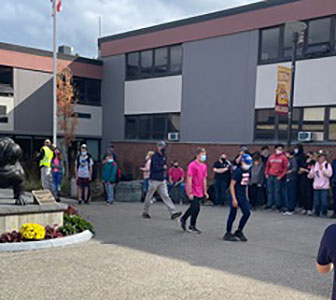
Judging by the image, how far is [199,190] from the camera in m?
8.71

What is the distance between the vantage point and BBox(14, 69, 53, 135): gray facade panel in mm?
19984

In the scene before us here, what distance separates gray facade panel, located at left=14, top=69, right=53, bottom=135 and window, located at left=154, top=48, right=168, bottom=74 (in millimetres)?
5610

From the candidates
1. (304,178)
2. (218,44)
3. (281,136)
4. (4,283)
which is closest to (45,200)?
A: (4,283)

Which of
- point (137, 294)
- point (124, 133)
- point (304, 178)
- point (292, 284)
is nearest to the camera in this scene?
point (137, 294)

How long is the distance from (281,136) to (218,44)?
527cm

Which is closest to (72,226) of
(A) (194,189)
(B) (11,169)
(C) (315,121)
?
(B) (11,169)

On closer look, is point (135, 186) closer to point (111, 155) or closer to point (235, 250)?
point (111, 155)

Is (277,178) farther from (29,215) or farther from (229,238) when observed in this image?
(29,215)

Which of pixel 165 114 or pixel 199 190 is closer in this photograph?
pixel 199 190

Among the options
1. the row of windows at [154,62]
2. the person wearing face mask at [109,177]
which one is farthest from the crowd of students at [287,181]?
the row of windows at [154,62]

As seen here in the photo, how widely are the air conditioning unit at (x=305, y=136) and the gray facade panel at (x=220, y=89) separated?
245cm

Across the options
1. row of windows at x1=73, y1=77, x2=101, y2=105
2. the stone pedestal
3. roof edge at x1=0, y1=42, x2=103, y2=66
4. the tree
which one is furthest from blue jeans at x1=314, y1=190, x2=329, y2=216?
roof edge at x1=0, y1=42, x2=103, y2=66

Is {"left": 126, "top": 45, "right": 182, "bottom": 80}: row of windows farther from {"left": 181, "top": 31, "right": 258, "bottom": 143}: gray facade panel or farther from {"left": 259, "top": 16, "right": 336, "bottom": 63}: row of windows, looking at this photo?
{"left": 259, "top": 16, "right": 336, "bottom": 63}: row of windows

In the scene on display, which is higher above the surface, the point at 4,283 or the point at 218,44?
the point at 218,44
